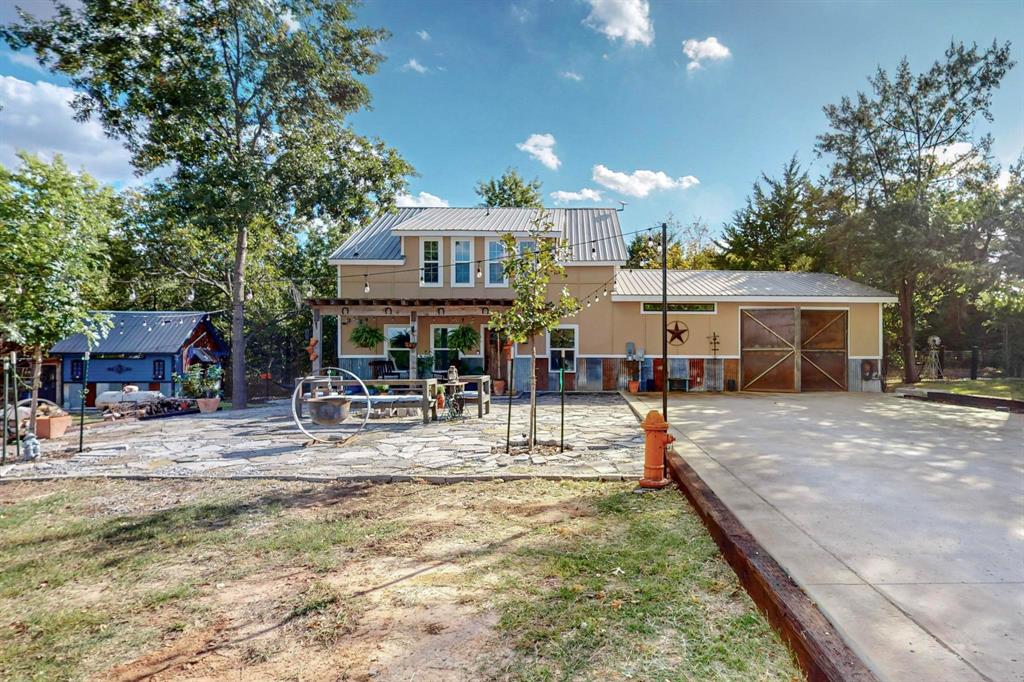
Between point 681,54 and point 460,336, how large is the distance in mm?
10273

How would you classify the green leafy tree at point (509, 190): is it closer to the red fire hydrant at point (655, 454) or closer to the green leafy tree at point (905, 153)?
the green leafy tree at point (905, 153)

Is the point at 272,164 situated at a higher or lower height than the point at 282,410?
higher

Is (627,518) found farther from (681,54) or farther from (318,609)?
(681,54)

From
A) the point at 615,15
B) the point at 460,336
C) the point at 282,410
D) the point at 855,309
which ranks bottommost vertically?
the point at 282,410

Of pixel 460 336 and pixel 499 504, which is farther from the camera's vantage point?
pixel 460 336

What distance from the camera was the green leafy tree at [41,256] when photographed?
737 centimetres

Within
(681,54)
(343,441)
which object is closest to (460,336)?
(343,441)

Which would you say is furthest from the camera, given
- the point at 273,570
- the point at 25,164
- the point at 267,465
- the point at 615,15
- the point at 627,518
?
the point at 615,15

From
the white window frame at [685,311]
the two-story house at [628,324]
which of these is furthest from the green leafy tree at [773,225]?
the white window frame at [685,311]

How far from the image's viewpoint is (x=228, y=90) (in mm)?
14477

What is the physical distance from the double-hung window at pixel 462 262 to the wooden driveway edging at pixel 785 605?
13756 mm

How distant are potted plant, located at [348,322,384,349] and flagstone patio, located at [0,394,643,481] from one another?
475 centimetres

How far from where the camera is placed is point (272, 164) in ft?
48.6

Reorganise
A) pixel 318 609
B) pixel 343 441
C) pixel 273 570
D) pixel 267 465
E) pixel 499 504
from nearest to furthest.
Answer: pixel 318 609 → pixel 273 570 → pixel 499 504 → pixel 267 465 → pixel 343 441
